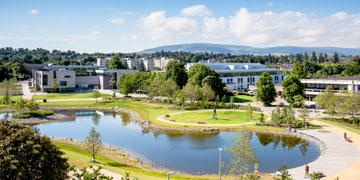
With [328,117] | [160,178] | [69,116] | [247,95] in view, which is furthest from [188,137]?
[247,95]

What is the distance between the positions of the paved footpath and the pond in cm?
161

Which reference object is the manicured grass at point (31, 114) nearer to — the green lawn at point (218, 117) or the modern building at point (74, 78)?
the green lawn at point (218, 117)

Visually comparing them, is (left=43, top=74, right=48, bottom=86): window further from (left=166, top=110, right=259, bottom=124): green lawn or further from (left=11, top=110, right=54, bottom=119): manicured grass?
(left=166, top=110, right=259, bottom=124): green lawn

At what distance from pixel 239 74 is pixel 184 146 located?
6304 centimetres

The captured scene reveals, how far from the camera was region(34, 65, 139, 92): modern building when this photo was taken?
3612 inches

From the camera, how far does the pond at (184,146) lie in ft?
98.2

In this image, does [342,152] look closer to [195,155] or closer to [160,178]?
[195,155]

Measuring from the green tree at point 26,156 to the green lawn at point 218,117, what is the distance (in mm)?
33024

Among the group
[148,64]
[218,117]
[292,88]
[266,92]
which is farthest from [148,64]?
[218,117]

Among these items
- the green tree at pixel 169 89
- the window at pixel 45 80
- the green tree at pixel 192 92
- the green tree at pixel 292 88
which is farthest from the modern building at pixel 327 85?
the window at pixel 45 80

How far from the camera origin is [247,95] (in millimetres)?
81625

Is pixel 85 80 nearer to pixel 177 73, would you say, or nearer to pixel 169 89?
pixel 177 73

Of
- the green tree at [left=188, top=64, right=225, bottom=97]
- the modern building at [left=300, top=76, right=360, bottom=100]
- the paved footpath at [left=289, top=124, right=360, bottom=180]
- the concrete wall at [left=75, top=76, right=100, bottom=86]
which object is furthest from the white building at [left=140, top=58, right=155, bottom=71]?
Answer: the paved footpath at [left=289, top=124, right=360, bottom=180]

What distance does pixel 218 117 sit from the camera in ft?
172
